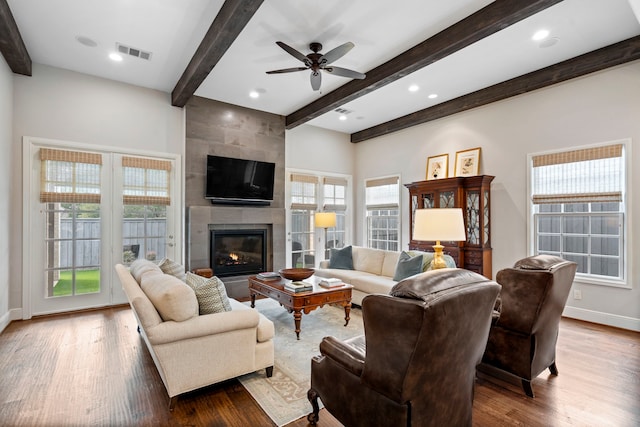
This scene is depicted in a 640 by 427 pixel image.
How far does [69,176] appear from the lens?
175 inches

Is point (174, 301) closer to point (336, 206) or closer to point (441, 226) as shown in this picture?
point (441, 226)

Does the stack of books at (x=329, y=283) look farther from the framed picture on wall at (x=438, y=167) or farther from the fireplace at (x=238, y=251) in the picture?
the framed picture on wall at (x=438, y=167)

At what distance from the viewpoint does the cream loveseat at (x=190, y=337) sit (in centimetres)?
214

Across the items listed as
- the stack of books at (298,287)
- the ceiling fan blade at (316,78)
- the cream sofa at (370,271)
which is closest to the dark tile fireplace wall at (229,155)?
the cream sofa at (370,271)

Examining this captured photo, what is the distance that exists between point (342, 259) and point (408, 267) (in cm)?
137

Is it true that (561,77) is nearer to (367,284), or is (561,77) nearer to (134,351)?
(367,284)

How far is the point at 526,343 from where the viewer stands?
2.32m

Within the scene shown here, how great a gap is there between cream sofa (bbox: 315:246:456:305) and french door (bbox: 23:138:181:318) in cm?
270

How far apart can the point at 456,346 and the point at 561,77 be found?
14.1 feet

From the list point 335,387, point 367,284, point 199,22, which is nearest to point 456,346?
point 335,387

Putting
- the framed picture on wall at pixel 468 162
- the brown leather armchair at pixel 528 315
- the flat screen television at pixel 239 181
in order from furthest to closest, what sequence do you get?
1. the flat screen television at pixel 239 181
2. the framed picture on wall at pixel 468 162
3. the brown leather armchair at pixel 528 315

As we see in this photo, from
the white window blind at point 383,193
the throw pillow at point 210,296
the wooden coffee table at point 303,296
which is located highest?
the white window blind at point 383,193

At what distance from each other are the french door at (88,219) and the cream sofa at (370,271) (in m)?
2.70

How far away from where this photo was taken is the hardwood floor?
2113 mm
